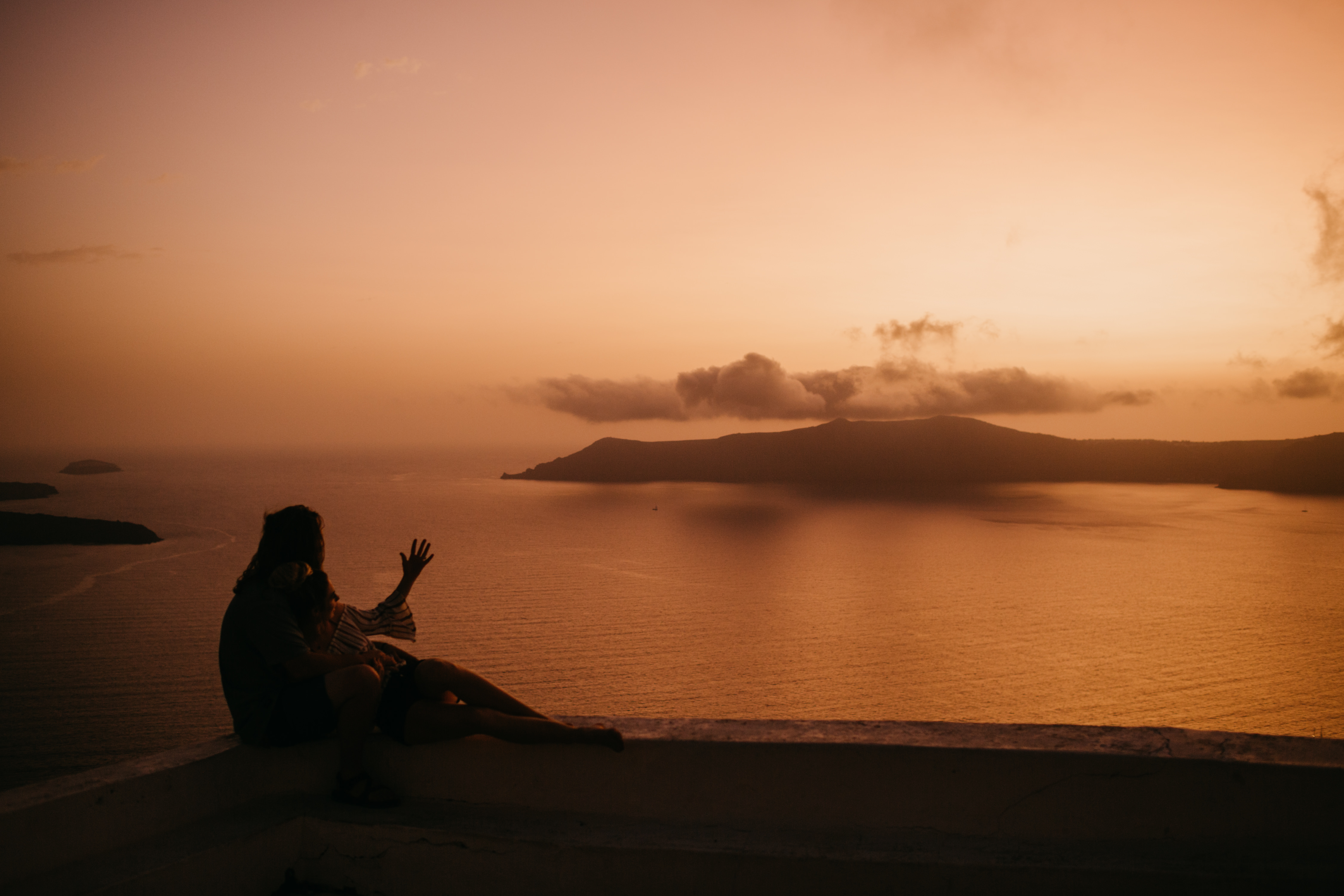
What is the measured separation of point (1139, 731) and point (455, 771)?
7.35 ft

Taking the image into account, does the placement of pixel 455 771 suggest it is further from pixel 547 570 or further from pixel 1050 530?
pixel 1050 530

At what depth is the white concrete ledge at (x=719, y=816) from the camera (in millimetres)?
2045

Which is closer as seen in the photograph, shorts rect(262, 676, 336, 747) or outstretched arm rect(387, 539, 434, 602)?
shorts rect(262, 676, 336, 747)

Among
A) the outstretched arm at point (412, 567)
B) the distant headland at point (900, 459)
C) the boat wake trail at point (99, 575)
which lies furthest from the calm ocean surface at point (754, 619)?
the distant headland at point (900, 459)

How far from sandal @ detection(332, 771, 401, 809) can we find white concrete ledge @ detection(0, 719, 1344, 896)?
35 mm

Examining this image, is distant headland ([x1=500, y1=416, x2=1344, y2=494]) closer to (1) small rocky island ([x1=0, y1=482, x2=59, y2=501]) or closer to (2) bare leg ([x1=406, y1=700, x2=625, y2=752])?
(1) small rocky island ([x1=0, y1=482, x2=59, y2=501])

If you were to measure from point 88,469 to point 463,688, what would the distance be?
525 ft

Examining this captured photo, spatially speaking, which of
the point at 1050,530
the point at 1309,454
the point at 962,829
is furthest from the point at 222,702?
the point at 1309,454

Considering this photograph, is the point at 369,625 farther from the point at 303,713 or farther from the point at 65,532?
the point at 65,532

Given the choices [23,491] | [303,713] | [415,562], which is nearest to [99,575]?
[415,562]

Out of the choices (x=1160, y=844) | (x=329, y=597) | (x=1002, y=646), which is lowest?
(x=1002, y=646)

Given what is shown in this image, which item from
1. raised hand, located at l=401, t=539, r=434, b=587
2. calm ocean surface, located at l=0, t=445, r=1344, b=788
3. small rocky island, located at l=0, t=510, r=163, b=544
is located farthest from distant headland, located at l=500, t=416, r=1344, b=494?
raised hand, located at l=401, t=539, r=434, b=587

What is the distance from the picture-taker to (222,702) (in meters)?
18.7

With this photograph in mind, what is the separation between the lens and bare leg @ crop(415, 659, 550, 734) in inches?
98.0
